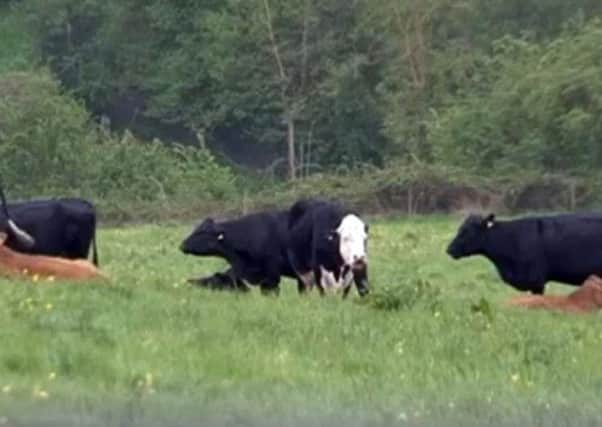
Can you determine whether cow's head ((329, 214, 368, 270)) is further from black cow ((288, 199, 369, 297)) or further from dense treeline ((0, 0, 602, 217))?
dense treeline ((0, 0, 602, 217))

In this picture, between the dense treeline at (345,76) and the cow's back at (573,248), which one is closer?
the cow's back at (573,248)

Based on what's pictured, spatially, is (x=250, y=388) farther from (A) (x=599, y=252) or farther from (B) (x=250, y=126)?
(B) (x=250, y=126)

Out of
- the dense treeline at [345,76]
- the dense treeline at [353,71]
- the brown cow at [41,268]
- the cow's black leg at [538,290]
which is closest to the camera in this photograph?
the brown cow at [41,268]

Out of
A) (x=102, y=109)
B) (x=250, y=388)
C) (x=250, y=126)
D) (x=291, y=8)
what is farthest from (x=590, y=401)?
(x=102, y=109)

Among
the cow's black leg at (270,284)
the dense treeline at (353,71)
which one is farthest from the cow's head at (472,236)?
the dense treeline at (353,71)

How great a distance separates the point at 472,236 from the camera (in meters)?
22.5

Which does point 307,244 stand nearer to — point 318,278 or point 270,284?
point 318,278

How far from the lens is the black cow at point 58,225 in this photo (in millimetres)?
21000

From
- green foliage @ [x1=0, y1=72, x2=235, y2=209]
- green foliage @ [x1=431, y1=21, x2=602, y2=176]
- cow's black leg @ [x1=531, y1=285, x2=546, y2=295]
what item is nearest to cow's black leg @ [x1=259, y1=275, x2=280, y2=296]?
cow's black leg @ [x1=531, y1=285, x2=546, y2=295]

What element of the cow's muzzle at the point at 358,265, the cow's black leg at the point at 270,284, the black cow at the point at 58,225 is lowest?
the cow's black leg at the point at 270,284

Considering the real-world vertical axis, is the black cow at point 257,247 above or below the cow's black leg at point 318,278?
above

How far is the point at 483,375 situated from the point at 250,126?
5470 centimetres

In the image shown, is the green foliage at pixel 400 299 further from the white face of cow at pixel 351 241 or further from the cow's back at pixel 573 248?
the cow's back at pixel 573 248

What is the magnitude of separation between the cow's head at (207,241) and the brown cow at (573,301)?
3891 mm
